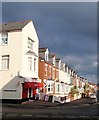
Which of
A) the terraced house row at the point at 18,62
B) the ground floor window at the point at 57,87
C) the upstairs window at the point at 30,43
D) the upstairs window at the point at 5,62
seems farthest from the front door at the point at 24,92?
the ground floor window at the point at 57,87

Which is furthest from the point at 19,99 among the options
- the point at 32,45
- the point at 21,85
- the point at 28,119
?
the point at 28,119

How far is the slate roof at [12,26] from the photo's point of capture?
125ft

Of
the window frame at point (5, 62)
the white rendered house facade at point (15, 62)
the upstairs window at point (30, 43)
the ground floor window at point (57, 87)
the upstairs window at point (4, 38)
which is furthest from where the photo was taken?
the ground floor window at point (57, 87)

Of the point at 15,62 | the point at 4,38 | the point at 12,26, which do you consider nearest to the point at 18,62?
the point at 15,62

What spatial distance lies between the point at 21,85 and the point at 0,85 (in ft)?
9.61

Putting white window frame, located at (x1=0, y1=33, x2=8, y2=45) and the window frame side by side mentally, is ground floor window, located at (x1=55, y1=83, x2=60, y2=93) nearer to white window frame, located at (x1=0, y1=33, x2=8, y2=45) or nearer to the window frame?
the window frame

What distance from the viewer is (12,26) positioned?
130 feet

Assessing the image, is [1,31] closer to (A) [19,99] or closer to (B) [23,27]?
(B) [23,27]

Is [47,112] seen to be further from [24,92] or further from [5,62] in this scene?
[5,62]

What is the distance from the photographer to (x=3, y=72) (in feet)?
122

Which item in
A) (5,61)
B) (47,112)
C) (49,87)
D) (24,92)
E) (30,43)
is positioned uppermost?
(30,43)

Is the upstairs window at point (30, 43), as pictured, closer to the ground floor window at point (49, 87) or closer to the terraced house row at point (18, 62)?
the terraced house row at point (18, 62)

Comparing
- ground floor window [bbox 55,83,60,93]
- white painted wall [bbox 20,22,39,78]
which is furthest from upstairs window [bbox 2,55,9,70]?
ground floor window [bbox 55,83,60,93]

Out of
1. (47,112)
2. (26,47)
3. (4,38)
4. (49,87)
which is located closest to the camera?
(47,112)
